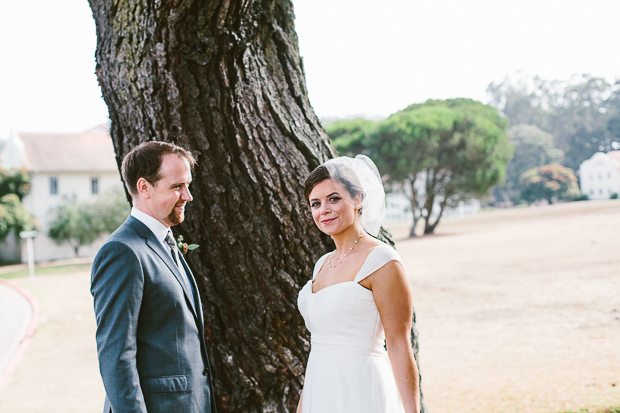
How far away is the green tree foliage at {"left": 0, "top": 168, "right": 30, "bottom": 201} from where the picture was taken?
34.6 meters

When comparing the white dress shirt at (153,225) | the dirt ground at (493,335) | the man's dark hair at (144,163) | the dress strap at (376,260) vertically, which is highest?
the man's dark hair at (144,163)

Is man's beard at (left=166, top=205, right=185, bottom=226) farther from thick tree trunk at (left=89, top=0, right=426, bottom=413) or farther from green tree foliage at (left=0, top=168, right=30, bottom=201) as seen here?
green tree foliage at (left=0, top=168, right=30, bottom=201)

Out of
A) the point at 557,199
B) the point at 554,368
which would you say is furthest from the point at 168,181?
the point at 557,199

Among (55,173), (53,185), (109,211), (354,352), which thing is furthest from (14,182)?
(354,352)

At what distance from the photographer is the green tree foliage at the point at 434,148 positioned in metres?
29.5

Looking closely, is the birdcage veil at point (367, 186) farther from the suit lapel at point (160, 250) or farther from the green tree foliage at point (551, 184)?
the green tree foliage at point (551, 184)

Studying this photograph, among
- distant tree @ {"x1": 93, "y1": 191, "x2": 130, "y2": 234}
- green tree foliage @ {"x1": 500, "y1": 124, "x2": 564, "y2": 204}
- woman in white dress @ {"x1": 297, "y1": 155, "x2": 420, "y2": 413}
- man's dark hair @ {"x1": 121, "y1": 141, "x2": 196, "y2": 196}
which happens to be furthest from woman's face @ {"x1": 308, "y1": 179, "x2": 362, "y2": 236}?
green tree foliage @ {"x1": 500, "y1": 124, "x2": 564, "y2": 204}

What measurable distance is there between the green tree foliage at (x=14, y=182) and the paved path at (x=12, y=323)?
16.9m

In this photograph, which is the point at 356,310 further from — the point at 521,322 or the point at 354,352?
the point at 521,322

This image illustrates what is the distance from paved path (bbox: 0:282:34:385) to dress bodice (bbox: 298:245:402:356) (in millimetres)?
9399

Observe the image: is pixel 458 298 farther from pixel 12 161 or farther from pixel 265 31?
pixel 12 161

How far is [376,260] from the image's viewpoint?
6.72 feet

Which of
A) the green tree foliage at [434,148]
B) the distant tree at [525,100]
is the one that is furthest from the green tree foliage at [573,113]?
the green tree foliage at [434,148]

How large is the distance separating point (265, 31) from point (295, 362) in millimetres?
2103
